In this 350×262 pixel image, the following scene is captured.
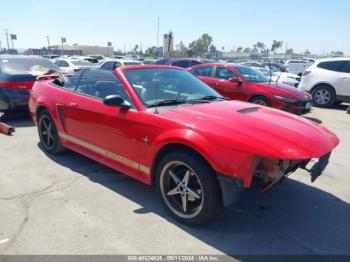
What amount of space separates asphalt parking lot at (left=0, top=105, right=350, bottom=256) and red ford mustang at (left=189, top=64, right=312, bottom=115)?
11.4ft

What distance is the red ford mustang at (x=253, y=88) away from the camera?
8125 millimetres

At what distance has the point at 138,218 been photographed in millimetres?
3441

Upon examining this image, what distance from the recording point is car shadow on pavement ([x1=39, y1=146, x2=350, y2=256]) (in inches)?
118

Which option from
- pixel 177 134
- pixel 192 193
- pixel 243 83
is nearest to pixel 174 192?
pixel 192 193

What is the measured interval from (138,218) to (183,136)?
1050mm

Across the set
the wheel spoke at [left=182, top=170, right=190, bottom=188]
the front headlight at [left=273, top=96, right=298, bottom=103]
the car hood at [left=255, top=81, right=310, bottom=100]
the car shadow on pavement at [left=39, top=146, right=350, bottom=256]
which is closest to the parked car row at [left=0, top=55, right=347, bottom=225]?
the wheel spoke at [left=182, top=170, right=190, bottom=188]

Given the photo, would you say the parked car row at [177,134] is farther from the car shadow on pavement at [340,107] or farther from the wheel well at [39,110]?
the car shadow on pavement at [340,107]

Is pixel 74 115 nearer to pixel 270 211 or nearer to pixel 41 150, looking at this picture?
pixel 41 150

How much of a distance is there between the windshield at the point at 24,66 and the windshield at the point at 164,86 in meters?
4.92

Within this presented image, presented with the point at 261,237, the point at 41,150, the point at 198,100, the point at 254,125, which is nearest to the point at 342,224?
the point at 261,237

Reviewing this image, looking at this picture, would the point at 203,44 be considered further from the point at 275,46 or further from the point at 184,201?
the point at 184,201

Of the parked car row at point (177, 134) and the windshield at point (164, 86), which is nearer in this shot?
the parked car row at point (177, 134)

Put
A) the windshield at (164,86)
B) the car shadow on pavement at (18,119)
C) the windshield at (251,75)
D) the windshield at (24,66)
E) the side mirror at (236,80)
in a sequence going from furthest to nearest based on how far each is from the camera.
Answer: the windshield at (251,75) → the side mirror at (236,80) → the windshield at (24,66) → the car shadow on pavement at (18,119) → the windshield at (164,86)

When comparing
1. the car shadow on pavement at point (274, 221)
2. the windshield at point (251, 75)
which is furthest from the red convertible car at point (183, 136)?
the windshield at point (251, 75)
